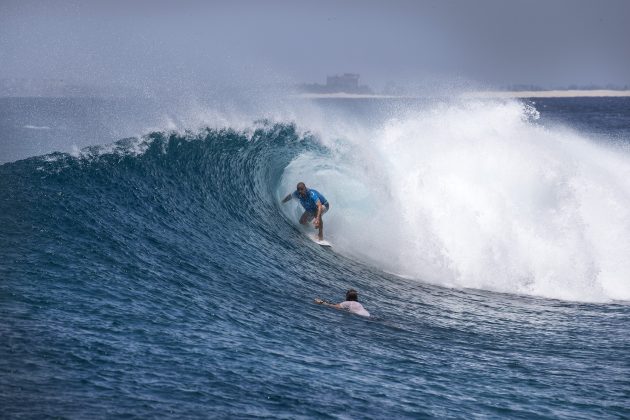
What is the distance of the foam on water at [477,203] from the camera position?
765 inches

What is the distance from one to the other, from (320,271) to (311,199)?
2647 mm

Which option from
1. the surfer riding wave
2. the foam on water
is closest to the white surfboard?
the surfer riding wave

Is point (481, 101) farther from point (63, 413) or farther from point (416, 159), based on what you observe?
point (63, 413)

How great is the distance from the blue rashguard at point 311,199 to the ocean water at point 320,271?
0.72 m

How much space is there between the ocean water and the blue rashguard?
2.37ft

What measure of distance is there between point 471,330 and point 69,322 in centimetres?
718

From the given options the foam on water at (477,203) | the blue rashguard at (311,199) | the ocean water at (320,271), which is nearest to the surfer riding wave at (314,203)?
the blue rashguard at (311,199)

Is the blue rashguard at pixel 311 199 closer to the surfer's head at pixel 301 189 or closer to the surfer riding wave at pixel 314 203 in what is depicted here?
the surfer riding wave at pixel 314 203

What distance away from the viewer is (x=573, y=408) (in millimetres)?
10469

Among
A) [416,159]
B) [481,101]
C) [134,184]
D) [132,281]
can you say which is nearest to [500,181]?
[416,159]

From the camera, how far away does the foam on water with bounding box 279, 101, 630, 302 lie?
19.4m

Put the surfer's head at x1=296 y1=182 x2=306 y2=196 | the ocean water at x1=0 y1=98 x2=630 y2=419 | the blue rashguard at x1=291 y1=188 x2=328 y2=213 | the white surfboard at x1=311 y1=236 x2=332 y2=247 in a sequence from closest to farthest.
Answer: the ocean water at x1=0 y1=98 x2=630 y2=419
the surfer's head at x1=296 y1=182 x2=306 y2=196
the blue rashguard at x1=291 y1=188 x2=328 y2=213
the white surfboard at x1=311 y1=236 x2=332 y2=247

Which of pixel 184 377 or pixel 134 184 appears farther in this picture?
pixel 134 184

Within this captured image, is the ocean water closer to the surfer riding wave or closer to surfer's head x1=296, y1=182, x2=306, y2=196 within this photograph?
the surfer riding wave
